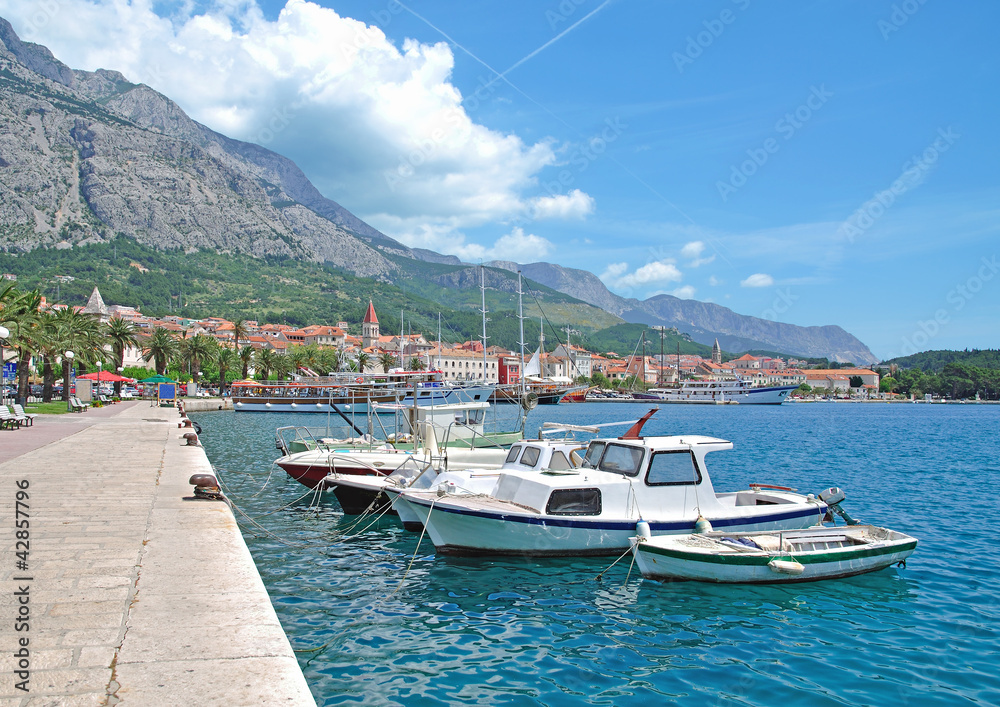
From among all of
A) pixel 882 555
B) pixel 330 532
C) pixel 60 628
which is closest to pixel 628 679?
pixel 60 628

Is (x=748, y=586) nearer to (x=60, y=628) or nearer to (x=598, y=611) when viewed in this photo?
(x=598, y=611)

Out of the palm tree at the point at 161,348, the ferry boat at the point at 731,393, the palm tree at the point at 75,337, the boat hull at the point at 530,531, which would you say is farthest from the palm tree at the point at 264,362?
the boat hull at the point at 530,531

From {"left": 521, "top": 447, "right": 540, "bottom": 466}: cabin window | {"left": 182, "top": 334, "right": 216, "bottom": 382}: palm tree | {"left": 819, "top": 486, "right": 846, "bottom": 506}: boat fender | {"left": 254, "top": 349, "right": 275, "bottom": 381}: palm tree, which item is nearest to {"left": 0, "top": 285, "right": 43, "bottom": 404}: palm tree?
{"left": 521, "top": 447, "right": 540, "bottom": 466}: cabin window

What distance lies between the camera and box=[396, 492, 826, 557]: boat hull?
12.9 metres

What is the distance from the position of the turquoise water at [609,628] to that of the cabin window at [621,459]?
1914mm

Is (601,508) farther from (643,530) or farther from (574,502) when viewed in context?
(643,530)

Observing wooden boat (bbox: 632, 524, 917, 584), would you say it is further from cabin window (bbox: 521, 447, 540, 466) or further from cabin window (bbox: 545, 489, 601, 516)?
cabin window (bbox: 521, 447, 540, 466)

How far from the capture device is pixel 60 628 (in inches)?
235

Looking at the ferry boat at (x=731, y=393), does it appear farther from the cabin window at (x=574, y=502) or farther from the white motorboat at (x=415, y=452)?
the cabin window at (x=574, y=502)

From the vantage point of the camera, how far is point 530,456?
16109mm

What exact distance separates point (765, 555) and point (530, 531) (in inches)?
172

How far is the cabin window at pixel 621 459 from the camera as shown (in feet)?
45.1

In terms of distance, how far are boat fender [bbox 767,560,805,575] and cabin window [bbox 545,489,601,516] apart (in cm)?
340

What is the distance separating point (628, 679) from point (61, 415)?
144ft
